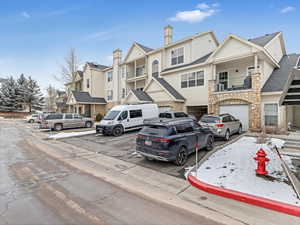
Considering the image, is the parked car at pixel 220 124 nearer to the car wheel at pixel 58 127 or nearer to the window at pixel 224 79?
the window at pixel 224 79

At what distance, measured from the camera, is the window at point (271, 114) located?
40.8 feet

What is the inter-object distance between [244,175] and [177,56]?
1808cm

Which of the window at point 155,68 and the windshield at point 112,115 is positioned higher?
the window at point 155,68

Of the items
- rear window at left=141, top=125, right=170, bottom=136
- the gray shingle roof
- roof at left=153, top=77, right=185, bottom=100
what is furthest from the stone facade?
rear window at left=141, top=125, right=170, bottom=136

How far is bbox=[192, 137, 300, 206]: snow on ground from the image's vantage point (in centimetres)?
412

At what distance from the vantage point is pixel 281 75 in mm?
13945

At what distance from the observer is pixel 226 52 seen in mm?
14398

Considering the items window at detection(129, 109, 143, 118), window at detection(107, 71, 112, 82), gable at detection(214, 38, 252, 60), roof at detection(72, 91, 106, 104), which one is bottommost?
window at detection(129, 109, 143, 118)

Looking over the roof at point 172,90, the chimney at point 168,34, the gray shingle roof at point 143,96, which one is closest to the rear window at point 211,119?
the roof at point 172,90

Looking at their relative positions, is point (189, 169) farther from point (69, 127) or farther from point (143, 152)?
point (69, 127)

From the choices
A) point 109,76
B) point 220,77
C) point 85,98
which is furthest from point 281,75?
point 85,98

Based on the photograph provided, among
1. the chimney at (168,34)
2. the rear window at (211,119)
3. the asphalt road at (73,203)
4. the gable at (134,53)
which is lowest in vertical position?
the asphalt road at (73,203)

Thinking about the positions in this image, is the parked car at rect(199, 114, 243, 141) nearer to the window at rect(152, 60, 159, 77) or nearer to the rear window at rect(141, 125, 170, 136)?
the rear window at rect(141, 125, 170, 136)

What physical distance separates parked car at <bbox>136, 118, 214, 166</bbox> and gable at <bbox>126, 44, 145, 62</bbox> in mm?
19674
